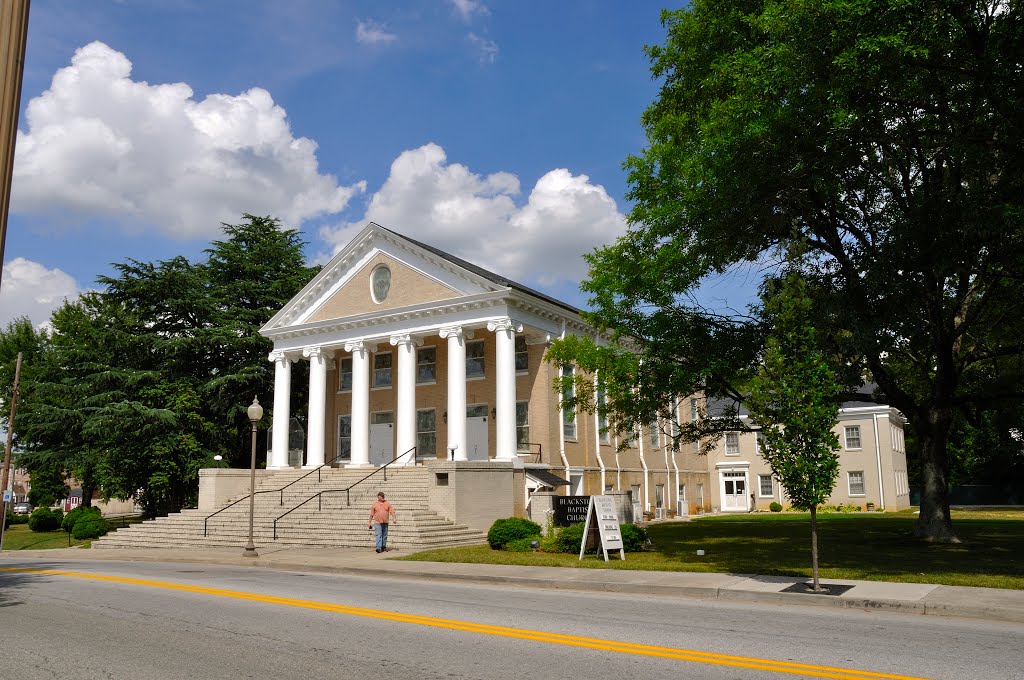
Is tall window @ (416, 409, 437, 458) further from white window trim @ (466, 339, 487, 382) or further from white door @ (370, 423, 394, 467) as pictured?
white window trim @ (466, 339, 487, 382)

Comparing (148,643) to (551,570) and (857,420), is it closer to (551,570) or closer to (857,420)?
(551,570)

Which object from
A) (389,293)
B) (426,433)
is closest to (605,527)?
(426,433)

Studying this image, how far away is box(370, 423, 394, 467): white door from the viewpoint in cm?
3397

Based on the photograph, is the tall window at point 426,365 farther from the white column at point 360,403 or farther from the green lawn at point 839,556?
the green lawn at point 839,556

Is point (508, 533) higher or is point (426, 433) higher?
point (426, 433)

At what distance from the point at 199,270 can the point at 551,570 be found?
105 ft

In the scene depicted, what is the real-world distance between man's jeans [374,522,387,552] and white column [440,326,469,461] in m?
7.02

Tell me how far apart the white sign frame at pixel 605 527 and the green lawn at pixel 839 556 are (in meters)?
0.42

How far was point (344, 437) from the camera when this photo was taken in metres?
35.8

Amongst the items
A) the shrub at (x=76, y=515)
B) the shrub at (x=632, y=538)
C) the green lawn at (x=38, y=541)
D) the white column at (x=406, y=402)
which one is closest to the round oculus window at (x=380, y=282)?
the white column at (x=406, y=402)

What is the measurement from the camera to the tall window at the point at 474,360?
32.8m

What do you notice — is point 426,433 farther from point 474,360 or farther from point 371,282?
point 371,282

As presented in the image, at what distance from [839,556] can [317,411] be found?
2168 cm

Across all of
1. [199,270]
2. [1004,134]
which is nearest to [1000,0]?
[1004,134]
